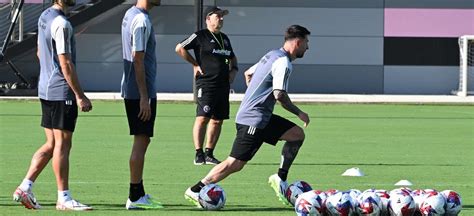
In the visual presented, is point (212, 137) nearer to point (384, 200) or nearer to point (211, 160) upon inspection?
point (211, 160)

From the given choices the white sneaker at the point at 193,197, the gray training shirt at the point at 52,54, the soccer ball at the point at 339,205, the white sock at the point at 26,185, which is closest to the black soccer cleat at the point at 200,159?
the white sneaker at the point at 193,197

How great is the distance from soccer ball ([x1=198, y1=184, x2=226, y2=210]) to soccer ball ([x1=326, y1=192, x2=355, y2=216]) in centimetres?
135

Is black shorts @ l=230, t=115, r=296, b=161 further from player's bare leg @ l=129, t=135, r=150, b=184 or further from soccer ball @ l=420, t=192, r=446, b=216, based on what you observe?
soccer ball @ l=420, t=192, r=446, b=216

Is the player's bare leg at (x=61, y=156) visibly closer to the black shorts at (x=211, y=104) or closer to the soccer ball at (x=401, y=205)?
the soccer ball at (x=401, y=205)

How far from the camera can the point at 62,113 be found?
440 inches

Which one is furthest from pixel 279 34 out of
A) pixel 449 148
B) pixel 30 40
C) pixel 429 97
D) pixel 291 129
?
pixel 291 129

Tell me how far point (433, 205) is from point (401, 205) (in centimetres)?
28

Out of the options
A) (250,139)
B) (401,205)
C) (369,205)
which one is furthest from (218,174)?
(401,205)

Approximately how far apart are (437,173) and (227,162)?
4.48 metres

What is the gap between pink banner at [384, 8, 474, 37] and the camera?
40.4 meters

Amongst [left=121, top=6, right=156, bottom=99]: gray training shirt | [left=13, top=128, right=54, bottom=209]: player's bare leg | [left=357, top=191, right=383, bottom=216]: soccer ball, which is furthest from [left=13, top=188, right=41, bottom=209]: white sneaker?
[left=357, top=191, right=383, bottom=216]: soccer ball

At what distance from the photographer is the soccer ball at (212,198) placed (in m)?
11.4

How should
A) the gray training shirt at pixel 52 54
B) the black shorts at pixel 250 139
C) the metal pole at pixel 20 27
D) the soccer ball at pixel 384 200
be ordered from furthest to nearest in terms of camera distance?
the metal pole at pixel 20 27, the black shorts at pixel 250 139, the gray training shirt at pixel 52 54, the soccer ball at pixel 384 200

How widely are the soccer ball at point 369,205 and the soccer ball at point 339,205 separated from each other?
82mm
